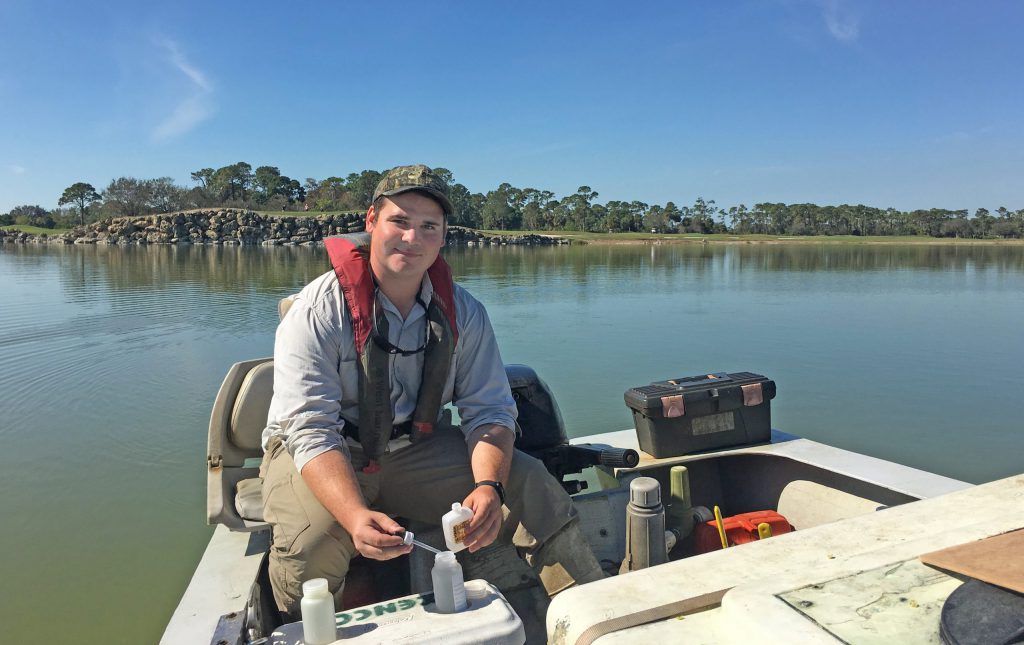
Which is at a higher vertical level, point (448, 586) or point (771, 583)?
point (771, 583)

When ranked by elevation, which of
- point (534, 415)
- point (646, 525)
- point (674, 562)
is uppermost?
point (674, 562)

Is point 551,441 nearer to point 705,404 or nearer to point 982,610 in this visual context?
point 705,404

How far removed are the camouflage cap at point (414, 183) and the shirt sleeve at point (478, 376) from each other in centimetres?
42

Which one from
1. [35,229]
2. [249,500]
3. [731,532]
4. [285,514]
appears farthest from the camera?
[35,229]

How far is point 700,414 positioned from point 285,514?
220 centimetres

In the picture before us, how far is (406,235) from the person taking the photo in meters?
2.28

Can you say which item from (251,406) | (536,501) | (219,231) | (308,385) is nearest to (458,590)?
(536,501)

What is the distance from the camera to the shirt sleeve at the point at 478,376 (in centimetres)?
243

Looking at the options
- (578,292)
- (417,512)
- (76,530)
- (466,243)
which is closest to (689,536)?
(417,512)

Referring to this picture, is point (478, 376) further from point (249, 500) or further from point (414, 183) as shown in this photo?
point (249, 500)

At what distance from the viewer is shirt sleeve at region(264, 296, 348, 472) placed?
6.85 feet

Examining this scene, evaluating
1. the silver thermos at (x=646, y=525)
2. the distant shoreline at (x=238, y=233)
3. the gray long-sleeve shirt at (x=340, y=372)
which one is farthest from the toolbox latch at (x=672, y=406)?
the distant shoreline at (x=238, y=233)

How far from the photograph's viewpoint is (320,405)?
214 centimetres

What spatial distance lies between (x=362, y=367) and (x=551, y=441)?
121cm
